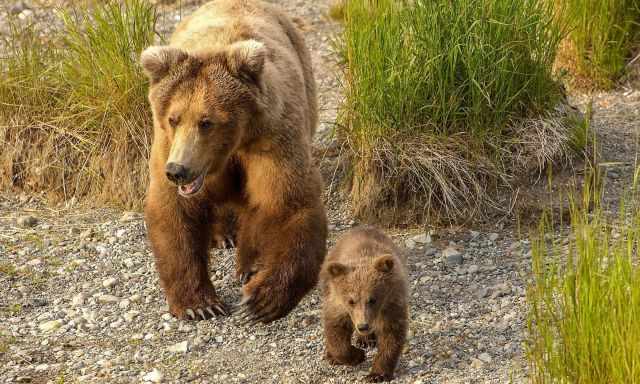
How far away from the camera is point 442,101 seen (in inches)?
266

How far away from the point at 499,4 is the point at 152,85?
2351mm

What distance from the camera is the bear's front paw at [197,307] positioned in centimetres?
580

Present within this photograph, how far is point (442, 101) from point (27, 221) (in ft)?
9.25

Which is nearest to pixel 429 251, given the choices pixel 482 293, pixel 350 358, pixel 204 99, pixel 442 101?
pixel 482 293

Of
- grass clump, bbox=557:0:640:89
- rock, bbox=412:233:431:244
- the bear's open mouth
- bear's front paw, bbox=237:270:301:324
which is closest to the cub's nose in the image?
the bear's open mouth

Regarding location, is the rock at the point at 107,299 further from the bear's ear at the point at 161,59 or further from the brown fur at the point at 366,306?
the brown fur at the point at 366,306

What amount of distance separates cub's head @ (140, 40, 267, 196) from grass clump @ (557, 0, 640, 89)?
3283mm

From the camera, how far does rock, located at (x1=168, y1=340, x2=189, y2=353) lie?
543 cm

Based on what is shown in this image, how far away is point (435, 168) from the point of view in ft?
22.2

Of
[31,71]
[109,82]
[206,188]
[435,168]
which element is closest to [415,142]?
[435,168]

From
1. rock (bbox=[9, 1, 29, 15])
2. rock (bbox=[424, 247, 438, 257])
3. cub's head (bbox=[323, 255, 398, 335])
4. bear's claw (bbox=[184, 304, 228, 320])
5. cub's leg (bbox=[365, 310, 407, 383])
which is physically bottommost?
rock (bbox=[424, 247, 438, 257])

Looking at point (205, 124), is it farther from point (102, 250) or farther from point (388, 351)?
point (102, 250)

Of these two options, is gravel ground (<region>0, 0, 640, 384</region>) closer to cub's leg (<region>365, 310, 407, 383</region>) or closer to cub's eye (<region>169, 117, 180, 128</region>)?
cub's leg (<region>365, 310, 407, 383</region>)

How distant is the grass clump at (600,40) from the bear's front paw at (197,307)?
3.67 metres
